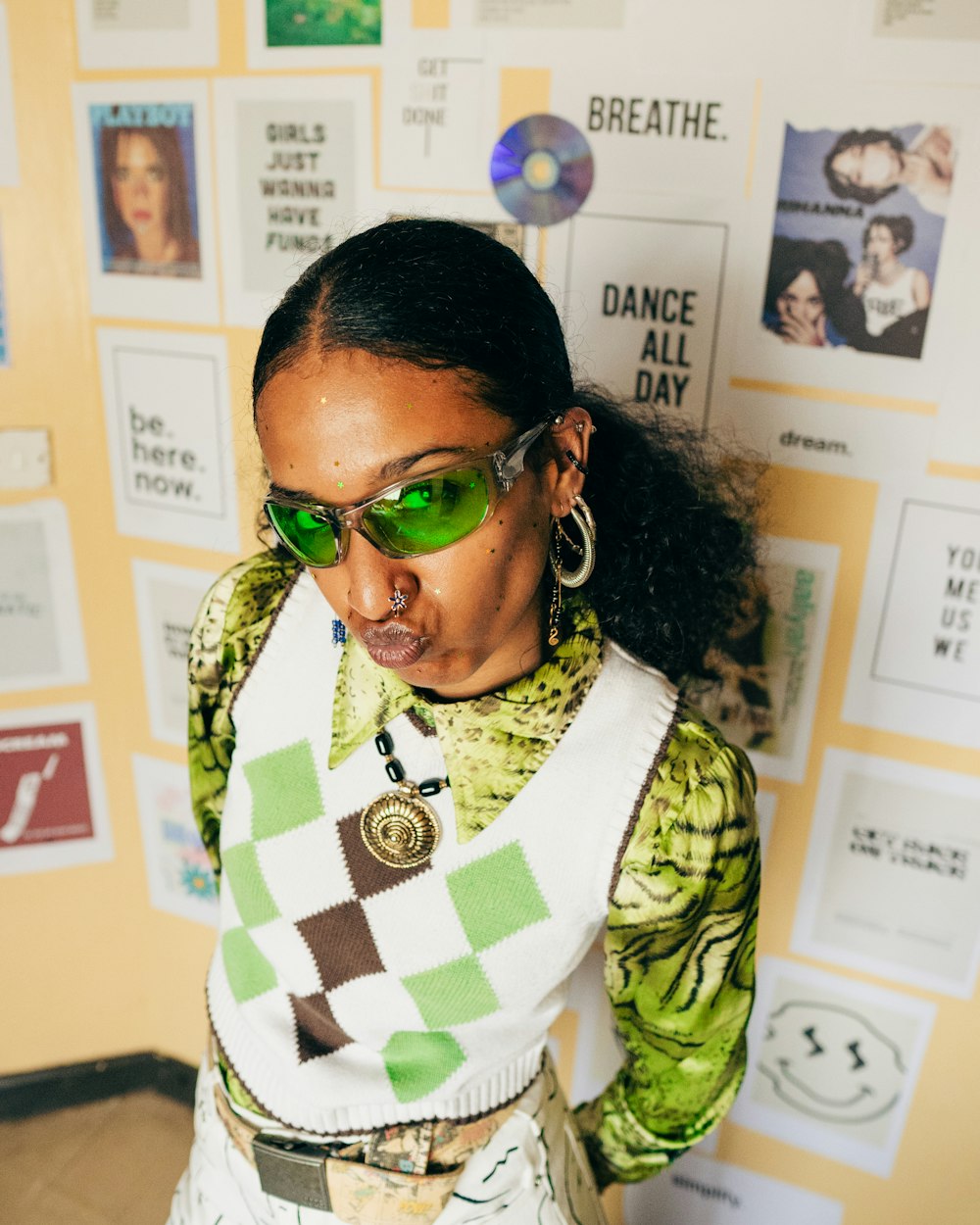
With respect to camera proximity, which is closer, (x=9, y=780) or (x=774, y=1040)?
(x=774, y=1040)

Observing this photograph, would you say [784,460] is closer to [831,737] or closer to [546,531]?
[831,737]

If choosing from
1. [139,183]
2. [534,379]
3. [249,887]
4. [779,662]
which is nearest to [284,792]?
[249,887]

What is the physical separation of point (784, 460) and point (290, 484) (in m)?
0.67

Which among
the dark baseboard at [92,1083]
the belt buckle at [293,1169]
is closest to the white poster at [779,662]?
the belt buckle at [293,1169]

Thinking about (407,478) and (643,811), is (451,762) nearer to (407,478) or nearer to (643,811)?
(643,811)

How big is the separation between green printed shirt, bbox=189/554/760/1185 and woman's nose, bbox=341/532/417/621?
0.14m

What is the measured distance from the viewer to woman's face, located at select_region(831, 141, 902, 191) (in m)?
0.99

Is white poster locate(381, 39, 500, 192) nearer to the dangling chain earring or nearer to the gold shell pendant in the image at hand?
the dangling chain earring

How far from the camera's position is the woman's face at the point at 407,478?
653mm

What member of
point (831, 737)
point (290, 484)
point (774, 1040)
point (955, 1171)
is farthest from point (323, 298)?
point (955, 1171)

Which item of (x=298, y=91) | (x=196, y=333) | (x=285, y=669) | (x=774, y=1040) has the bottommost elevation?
(x=774, y=1040)

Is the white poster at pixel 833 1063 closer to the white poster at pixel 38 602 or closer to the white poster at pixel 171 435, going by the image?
the white poster at pixel 171 435

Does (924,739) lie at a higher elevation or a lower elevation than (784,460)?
lower

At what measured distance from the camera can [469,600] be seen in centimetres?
72
